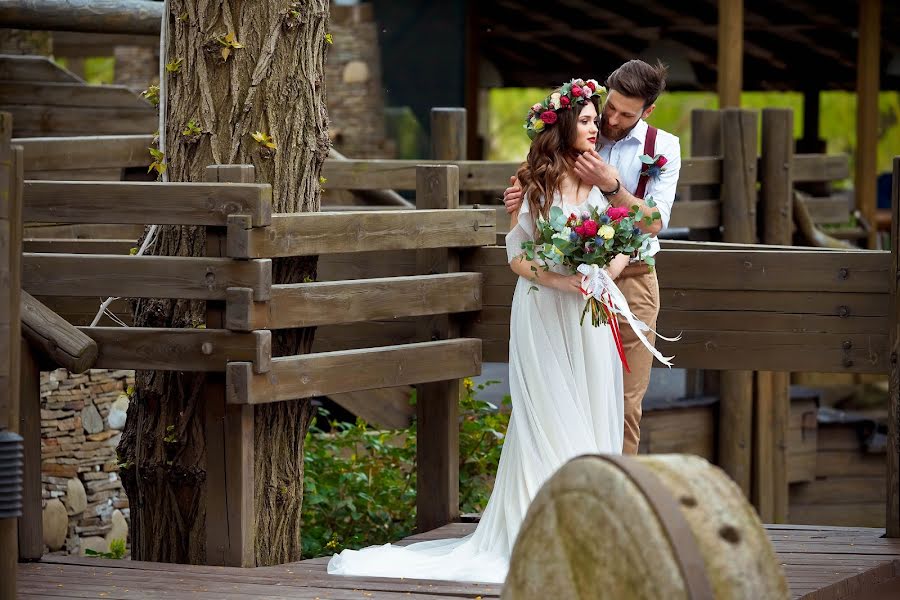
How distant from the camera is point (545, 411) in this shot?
17.5 feet

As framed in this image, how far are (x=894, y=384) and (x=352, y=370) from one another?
88.7 inches

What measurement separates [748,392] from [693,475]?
6192mm

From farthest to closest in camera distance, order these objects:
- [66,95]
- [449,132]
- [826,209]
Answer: [826,209], [66,95], [449,132]

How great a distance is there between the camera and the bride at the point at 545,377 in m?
5.18

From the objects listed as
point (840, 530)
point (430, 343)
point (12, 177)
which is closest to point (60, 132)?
point (430, 343)

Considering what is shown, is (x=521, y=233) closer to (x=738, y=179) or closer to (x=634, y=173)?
(x=634, y=173)

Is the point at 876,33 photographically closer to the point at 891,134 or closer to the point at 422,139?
the point at 422,139

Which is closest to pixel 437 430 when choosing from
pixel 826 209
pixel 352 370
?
pixel 352 370

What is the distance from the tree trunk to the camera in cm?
545

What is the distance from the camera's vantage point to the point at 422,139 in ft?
46.1

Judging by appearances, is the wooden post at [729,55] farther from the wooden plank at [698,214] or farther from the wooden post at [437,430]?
the wooden post at [437,430]

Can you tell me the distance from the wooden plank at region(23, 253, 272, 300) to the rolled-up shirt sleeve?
149 centimetres

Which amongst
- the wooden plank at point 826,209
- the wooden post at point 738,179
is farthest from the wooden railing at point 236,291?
the wooden plank at point 826,209

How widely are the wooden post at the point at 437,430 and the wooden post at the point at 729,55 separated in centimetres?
561
